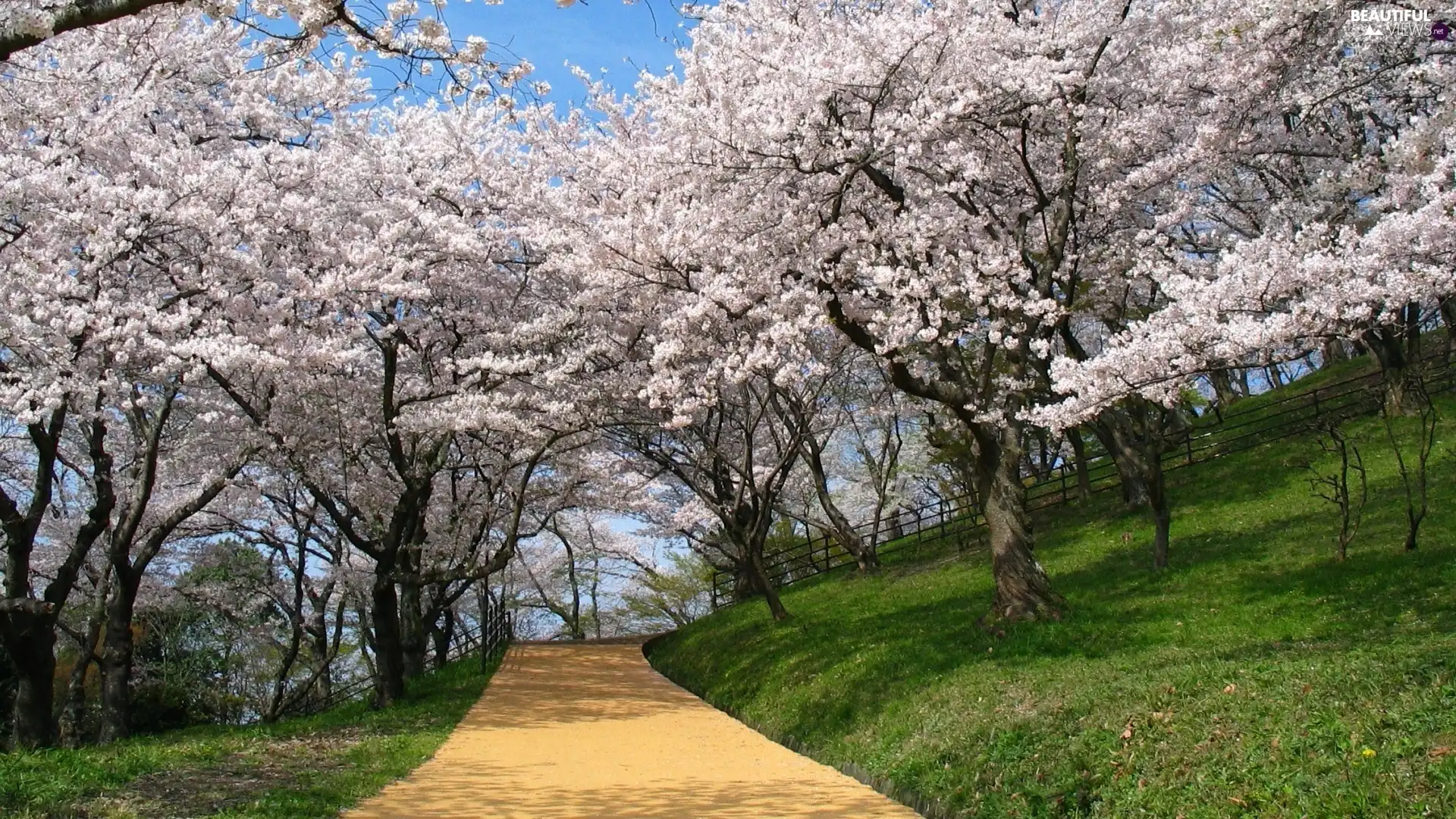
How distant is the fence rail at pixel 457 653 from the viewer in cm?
2212

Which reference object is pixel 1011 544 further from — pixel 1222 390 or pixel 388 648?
pixel 1222 390

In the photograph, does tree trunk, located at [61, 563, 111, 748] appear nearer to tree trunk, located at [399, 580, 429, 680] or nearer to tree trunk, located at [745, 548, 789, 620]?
tree trunk, located at [399, 580, 429, 680]

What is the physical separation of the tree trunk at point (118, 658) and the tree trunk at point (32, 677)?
1437mm

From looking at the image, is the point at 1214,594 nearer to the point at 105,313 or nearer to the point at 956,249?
the point at 956,249

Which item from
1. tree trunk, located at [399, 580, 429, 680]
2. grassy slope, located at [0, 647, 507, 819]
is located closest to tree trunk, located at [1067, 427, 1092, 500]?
tree trunk, located at [399, 580, 429, 680]

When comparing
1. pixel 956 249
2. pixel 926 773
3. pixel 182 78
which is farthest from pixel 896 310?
pixel 182 78

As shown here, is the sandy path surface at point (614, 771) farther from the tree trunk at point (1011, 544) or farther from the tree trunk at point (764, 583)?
the tree trunk at point (1011, 544)

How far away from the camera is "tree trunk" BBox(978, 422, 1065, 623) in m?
11.6

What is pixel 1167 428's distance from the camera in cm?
2430

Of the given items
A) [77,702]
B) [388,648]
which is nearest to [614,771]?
[388,648]

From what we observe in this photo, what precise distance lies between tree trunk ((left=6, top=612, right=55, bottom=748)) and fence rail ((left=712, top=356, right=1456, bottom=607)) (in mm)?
13907

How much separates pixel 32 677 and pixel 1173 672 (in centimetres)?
1164

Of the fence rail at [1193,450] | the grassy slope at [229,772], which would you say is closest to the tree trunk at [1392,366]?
the fence rail at [1193,450]

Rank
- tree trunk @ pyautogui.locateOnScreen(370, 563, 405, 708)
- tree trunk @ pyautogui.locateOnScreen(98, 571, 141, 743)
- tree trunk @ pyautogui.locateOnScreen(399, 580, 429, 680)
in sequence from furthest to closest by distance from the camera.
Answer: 1. tree trunk @ pyautogui.locateOnScreen(399, 580, 429, 680)
2. tree trunk @ pyautogui.locateOnScreen(370, 563, 405, 708)
3. tree trunk @ pyautogui.locateOnScreen(98, 571, 141, 743)
